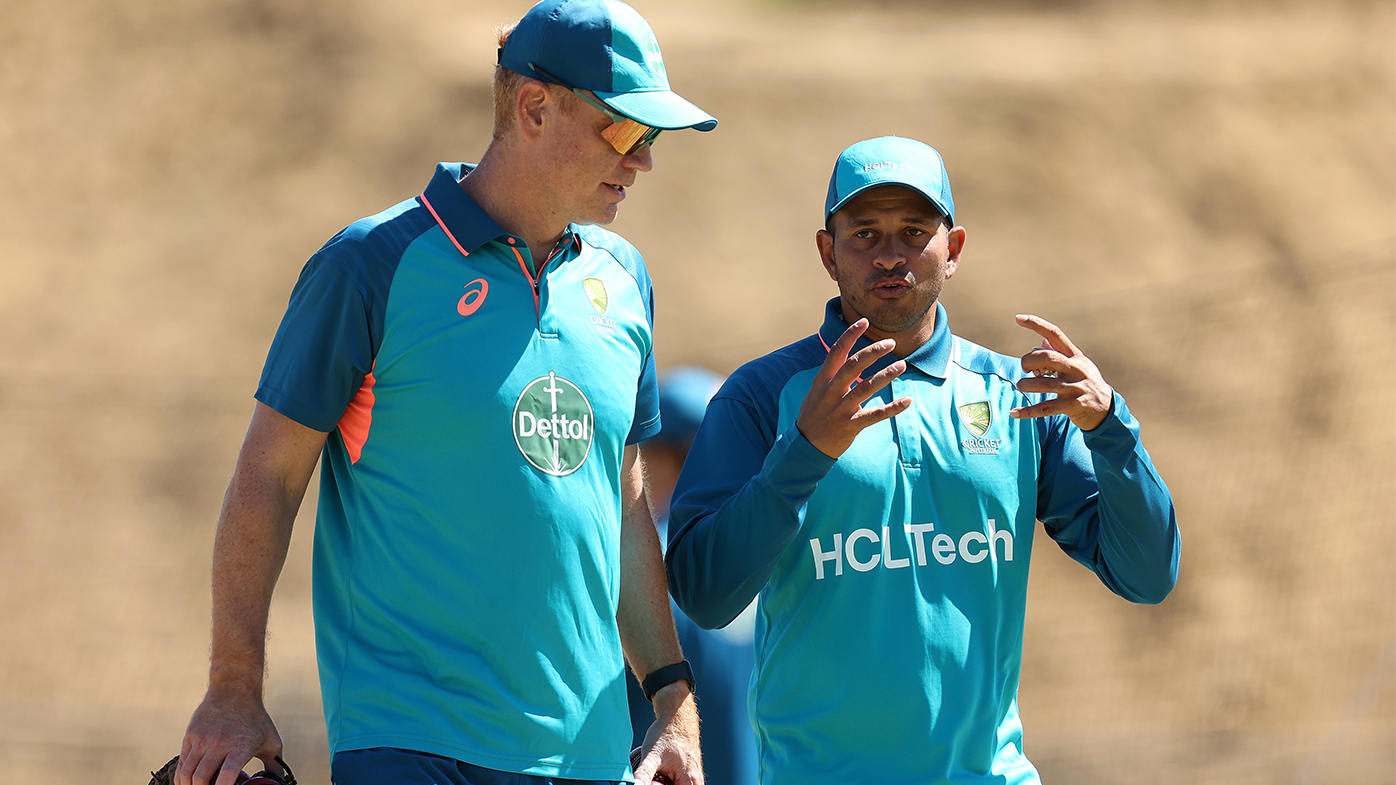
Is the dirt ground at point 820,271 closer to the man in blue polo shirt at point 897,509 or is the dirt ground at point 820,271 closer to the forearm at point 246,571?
the man in blue polo shirt at point 897,509

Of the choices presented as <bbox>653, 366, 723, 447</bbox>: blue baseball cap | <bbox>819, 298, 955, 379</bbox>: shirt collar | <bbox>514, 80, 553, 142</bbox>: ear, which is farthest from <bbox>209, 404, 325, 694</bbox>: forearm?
<bbox>653, 366, 723, 447</bbox>: blue baseball cap

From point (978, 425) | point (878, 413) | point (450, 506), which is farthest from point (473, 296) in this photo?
point (978, 425)

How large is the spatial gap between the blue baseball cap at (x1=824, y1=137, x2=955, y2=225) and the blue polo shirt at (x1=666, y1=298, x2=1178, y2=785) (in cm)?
41

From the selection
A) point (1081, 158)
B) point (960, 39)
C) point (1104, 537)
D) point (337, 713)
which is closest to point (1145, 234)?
point (1081, 158)

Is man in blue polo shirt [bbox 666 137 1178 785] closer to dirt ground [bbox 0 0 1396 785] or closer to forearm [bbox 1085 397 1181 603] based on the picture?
forearm [bbox 1085 397 1181 603]

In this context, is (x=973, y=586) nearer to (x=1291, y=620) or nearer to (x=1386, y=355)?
(x=1291, y=620)

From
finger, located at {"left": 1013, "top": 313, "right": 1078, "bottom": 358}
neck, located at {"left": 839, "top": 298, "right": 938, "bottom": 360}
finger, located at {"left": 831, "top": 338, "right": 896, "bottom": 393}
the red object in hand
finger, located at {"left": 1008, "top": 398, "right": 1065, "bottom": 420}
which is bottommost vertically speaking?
the red object in hand

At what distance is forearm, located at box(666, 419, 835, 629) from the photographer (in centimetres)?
313

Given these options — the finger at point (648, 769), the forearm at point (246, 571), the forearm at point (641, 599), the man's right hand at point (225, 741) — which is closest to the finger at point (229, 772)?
the man's right hand at point (225, 741)

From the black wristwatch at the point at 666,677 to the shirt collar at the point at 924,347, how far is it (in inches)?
34.7

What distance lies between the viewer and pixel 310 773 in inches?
449

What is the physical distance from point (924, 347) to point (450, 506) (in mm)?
1365

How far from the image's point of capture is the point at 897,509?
3367 millimetres

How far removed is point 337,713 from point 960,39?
70.2 feet
